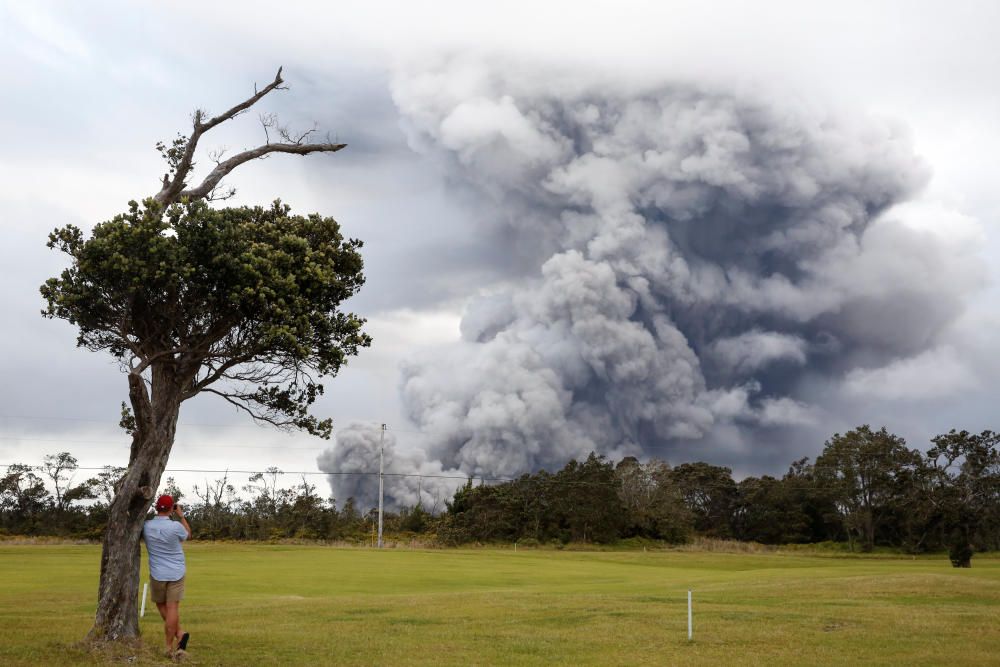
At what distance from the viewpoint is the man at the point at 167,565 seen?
17297 mm

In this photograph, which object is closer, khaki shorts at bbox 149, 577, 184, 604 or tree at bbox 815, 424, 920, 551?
khaki shorts at bbox 149, 577, 184, 604

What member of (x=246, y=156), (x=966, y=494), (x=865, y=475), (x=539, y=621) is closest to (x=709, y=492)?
(x=865, y=475)

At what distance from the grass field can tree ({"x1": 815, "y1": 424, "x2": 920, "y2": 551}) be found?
2998 inches

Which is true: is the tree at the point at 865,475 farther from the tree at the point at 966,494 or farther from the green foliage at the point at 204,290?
→ the green foliage at the point at 204,290

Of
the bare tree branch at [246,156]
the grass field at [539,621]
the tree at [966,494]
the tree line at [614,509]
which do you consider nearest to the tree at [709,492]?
the tree line at [614,509]

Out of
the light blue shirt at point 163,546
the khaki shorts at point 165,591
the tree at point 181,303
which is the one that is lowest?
the khaki shorts at point 165,591

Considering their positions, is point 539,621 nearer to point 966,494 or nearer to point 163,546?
point 163,546

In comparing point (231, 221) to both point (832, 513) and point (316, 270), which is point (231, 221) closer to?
point (316, 270)

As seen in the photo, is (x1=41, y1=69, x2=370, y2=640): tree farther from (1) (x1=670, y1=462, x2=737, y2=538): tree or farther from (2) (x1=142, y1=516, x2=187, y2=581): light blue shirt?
(1) (x1=670, y1=462, x2=737, y2=538): tree

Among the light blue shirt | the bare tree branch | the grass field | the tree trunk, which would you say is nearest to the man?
the light blue shirt

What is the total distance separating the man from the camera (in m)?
17.3

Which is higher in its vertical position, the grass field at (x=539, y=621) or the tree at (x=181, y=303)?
the tree at (x=181, y=303)

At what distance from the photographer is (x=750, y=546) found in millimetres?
109125

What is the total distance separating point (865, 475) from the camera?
121875mm
